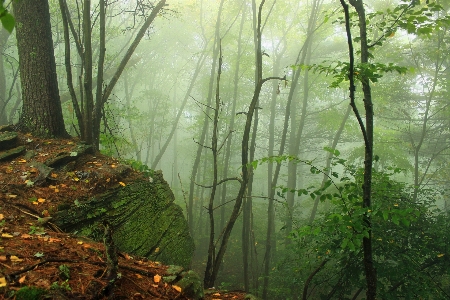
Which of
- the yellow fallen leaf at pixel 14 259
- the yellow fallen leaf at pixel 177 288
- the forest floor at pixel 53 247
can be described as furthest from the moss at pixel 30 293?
the yellow fallen leaf at pixel 177 288

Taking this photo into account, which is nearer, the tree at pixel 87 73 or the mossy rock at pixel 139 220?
the mossy rock at pixel 139 220

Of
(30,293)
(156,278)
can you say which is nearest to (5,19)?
(30,293)

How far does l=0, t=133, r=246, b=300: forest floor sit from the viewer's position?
6.31ft

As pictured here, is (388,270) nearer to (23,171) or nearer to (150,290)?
(150,290)

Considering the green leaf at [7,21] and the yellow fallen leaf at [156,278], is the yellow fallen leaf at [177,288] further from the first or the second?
the green leaf at [7,21]

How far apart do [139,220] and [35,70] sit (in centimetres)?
333

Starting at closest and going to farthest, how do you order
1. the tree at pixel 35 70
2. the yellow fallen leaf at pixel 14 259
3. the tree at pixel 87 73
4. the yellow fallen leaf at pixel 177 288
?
the yellow fallen leaf at pixel 14 259
the yellow fallen leaf at pixel 177 288
the tree at pixel 87 73
the tree at pixel 35 70

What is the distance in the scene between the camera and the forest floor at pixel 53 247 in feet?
6.31

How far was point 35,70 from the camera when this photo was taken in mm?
4988

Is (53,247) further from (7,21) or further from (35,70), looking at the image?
(35,70)

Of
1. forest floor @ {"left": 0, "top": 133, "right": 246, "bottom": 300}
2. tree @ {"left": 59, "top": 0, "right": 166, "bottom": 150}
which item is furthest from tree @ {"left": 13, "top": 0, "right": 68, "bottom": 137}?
forest floor @ {"left": 0, "top": 133, "right": 246, "bottom": 300}

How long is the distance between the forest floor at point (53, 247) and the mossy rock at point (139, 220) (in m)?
0.20

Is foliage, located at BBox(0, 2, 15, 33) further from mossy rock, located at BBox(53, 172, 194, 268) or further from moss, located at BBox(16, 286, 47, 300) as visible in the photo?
mossy rock, located at BBox(53, 172, 194, 268)

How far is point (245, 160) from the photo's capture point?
13.9 ft
